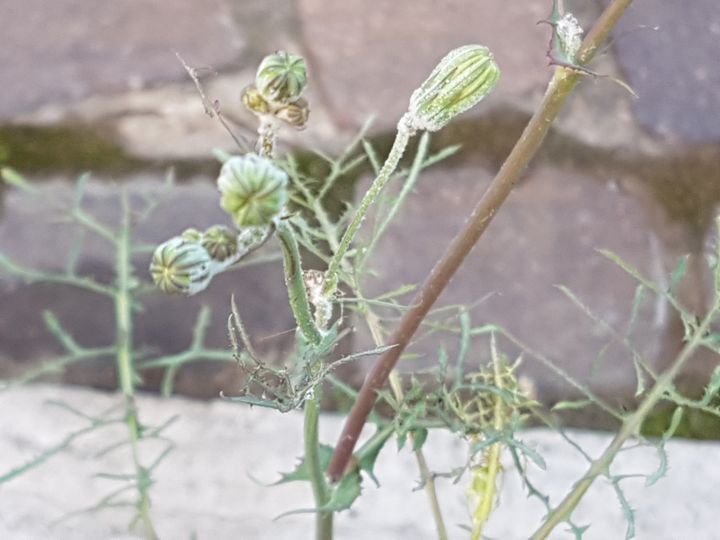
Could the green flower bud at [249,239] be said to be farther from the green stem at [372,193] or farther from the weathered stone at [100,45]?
the weathered stone at [100,45]

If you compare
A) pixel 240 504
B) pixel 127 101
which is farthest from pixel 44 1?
pixel 240 504

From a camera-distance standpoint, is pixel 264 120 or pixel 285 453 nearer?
pixel 264 120

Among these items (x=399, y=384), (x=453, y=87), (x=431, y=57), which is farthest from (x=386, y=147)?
(x=453, y=87)

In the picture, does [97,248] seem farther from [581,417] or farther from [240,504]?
[581,417]

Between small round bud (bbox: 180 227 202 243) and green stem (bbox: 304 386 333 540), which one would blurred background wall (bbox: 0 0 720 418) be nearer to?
green stem (bbox: 304 386 333 540)

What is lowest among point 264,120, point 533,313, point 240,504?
point 240,504

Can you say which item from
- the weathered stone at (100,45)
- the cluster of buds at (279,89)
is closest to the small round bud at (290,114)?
the cluster of buds at (279,89)
